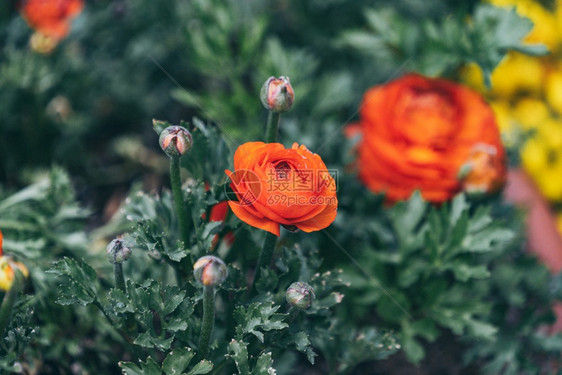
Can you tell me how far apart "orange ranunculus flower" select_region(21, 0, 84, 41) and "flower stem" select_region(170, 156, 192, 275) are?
2.10 feet

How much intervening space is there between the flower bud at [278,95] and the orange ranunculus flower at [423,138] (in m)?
0.39

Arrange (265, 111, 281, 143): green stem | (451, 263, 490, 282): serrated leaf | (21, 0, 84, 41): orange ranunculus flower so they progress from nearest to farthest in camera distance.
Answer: (265, 111, 281, 143): green stem < (451, 263, 490, 282): serrated leaf < (21, 0, 84, 41): orange ranunculus flower

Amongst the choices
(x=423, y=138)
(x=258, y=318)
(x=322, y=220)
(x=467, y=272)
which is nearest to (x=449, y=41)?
(x=423, y=138)

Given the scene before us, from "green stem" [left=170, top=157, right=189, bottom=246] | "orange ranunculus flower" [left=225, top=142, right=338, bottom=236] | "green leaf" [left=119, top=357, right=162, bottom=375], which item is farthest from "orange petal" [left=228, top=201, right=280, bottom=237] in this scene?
"green leaf" [left=119, top=357, right=162, bottom=375]

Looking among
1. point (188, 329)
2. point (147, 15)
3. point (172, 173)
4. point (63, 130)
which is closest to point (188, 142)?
point (172, 173)

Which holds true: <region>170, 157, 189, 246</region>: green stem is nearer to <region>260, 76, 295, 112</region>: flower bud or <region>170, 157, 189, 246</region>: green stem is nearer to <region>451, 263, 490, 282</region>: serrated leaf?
<region>260, 76, 295, 112</region>: flower bud

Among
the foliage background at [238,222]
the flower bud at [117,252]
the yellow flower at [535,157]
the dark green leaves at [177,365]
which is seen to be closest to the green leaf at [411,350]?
the foliage background at [238,222]

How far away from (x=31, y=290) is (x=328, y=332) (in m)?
0.52

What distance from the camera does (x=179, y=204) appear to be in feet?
2.26

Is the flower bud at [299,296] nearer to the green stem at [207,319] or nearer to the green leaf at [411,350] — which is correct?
the green stem at [207,319]

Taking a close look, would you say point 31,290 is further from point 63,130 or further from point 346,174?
point 346,174

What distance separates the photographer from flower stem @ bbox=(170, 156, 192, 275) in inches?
26.0

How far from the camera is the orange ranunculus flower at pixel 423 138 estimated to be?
38.3 inches

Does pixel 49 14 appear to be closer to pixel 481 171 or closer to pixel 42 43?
pixel 42 43
